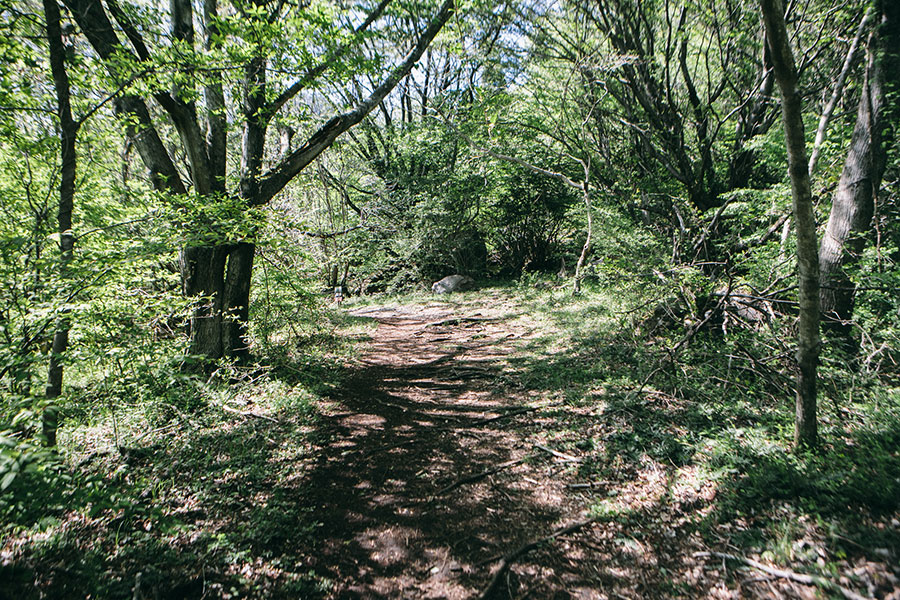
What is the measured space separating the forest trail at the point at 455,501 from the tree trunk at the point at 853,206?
12.0 ft

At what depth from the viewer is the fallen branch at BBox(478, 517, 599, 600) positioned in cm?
295

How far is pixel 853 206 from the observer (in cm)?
504

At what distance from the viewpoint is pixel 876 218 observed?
499 centimetres

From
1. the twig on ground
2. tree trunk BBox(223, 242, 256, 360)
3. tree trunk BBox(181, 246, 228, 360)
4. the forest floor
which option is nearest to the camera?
the forest floor

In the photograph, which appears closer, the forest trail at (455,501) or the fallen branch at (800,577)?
the fallen branch at (800,577)

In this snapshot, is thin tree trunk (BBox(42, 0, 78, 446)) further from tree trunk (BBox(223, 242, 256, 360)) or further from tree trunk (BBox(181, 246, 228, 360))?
tree trunk (BBox(223, 242, 256, 360))

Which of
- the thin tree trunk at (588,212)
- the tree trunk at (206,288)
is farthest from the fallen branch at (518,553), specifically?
the thin tree trunk at (588,212)

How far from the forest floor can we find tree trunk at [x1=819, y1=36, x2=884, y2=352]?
193 cm

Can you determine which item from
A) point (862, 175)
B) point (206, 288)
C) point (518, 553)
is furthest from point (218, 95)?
point (862, 175)

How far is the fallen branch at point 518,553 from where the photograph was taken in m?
2.95

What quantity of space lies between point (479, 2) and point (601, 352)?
24.1 ft

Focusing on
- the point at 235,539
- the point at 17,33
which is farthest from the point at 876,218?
the point at 17,33

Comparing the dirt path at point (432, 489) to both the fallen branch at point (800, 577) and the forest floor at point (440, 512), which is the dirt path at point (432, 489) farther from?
the fallen branch at point (800, 577)

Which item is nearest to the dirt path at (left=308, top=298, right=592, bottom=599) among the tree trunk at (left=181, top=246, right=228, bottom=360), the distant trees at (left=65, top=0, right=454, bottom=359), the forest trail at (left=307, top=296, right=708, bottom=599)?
the forest trail at (left=307, top=296, right=708, bottom=599)
